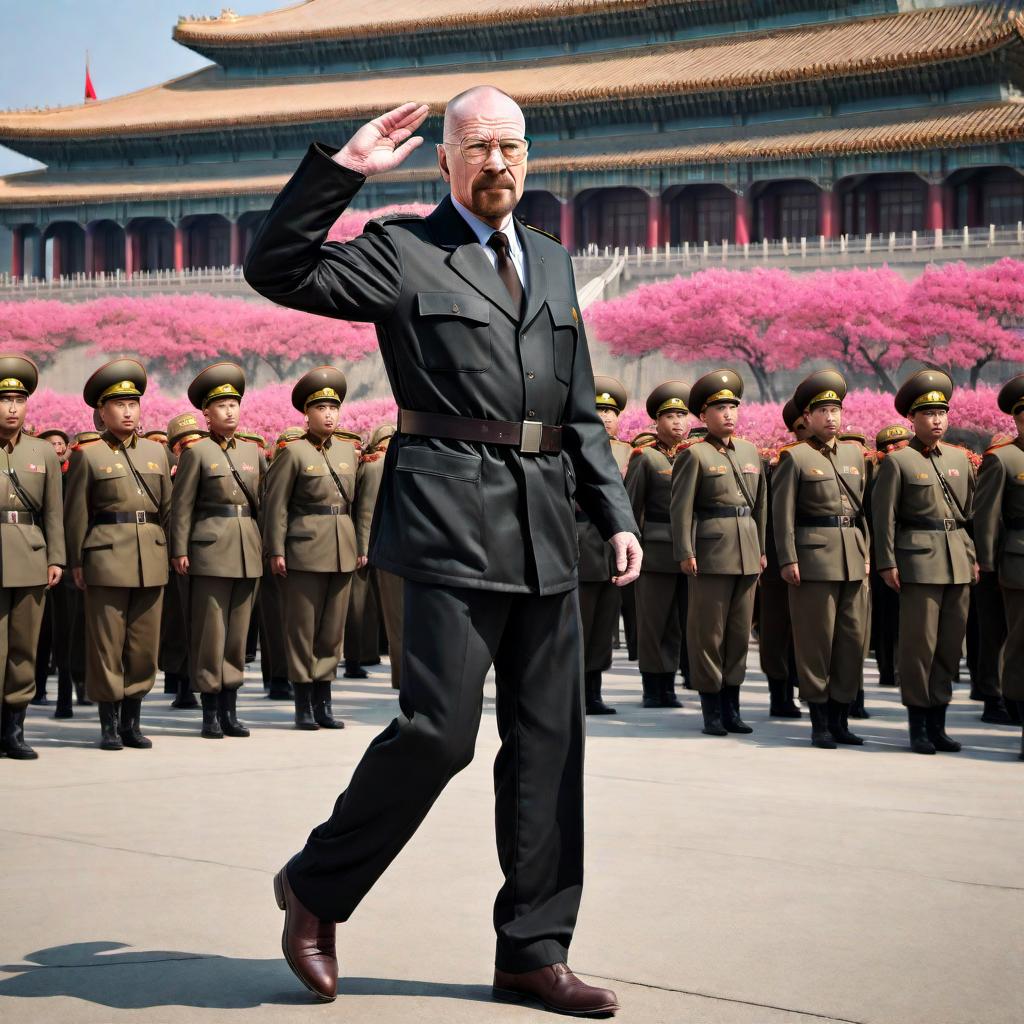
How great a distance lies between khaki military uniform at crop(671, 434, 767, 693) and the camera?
7363 mm

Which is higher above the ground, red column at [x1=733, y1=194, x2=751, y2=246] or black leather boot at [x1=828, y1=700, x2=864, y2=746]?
red column at [x1=733, y1=194, x2=751, y2=246]

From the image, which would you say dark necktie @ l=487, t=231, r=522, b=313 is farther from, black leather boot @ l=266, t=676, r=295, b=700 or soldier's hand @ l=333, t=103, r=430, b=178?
black leather boot @ l=266, t=676, r=295, b=700

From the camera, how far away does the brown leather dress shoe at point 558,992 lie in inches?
114

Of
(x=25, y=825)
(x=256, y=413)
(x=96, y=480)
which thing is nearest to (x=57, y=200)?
(x=256, y=413)

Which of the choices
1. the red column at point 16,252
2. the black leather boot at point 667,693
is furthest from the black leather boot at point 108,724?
the red column at point 16,252

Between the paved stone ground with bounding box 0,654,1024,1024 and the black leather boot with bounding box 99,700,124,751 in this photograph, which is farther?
the black leather boot with bounding box 99,700,124,751

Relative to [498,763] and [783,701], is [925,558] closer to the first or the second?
[783,701]

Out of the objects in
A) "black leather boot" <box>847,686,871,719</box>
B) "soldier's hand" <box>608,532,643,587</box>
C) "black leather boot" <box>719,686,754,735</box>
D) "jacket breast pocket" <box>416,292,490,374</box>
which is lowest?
"black leather boot" <box>847,686,871,719</box>

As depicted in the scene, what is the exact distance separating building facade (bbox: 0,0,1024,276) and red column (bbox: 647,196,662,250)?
0.04m

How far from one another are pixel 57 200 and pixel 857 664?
33.3 meters

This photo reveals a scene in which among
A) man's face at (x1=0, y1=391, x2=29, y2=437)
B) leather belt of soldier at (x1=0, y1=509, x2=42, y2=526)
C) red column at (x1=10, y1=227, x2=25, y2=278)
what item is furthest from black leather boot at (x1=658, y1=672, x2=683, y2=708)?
red column at (x1=10, y1=227, x2=25, y2=278)

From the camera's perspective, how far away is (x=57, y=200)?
37031mm

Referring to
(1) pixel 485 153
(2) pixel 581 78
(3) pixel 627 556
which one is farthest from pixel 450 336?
(2) pixel 581 78

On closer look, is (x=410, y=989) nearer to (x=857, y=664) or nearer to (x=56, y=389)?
(x=857, y=664)
